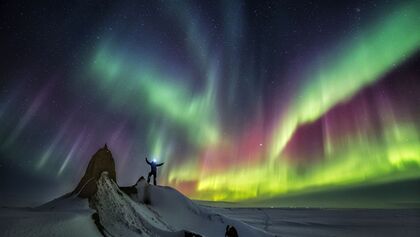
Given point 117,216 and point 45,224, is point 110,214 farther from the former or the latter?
point 45,224

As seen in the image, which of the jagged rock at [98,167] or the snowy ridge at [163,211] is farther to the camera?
the jagged rock at [98,167]

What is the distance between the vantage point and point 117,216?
1267 centimetres

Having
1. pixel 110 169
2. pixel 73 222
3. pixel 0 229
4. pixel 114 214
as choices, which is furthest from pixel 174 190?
pixel 0 229

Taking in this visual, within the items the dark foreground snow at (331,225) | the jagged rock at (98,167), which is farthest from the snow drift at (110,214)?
the dark foreground snow at (331,225)

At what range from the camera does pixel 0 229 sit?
6.18 metres

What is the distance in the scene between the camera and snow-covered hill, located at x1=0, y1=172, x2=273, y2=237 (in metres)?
7.10

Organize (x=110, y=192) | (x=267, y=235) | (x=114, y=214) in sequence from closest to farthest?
(x=114, y=214) → (x=110, y=192) → (x=267, y=235)

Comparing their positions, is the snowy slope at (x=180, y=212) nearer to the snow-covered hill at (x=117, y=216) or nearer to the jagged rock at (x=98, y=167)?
the snow-covered hill at (x=117, y=216)

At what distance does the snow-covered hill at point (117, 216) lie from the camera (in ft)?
23.3

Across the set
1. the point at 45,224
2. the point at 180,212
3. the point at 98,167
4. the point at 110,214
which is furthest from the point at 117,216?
the point at 180,212

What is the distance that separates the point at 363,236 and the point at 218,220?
1112 inches

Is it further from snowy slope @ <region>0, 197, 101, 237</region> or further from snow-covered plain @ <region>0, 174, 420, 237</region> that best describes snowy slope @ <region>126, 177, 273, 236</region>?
snowy slope @ <region>0, 197, 101, 237</region>

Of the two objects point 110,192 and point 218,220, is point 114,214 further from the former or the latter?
point 218,220

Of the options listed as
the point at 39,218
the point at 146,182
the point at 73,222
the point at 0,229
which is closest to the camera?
the point at 0,229
